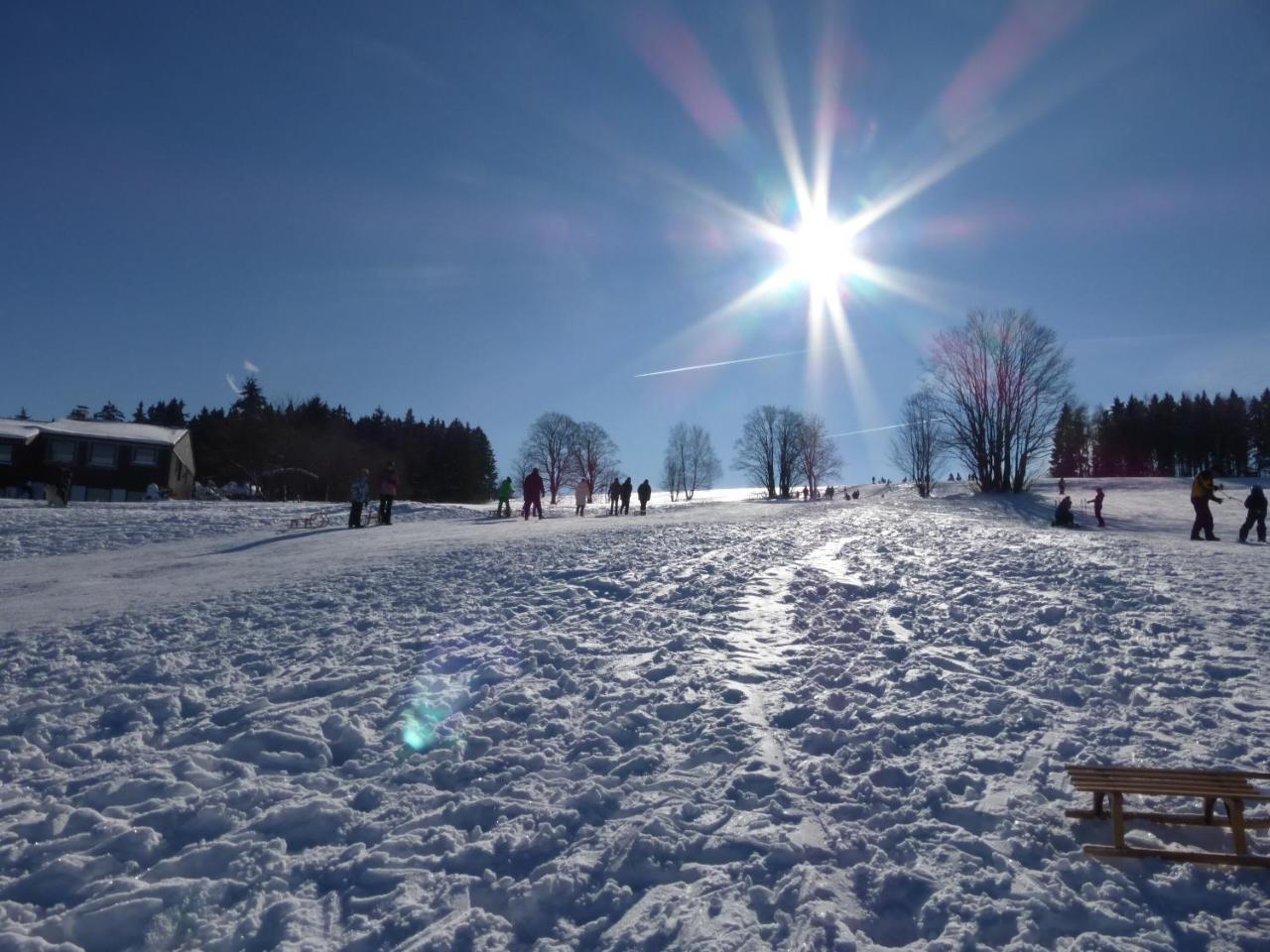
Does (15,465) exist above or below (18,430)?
below

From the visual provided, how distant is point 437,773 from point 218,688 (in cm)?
344

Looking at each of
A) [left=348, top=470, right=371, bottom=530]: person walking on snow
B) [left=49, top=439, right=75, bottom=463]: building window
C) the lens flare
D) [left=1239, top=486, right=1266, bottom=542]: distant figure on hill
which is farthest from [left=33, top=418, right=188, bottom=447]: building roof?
[left=1239, top=486, right=1266, bottom=542]: distant figure on hill

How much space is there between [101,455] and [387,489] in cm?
3562

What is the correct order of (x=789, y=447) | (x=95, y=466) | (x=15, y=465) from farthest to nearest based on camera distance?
1. (x=789, y=447)
2. (x=95, y=466)
3. (x=15, y=465)

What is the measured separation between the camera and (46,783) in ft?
18.8

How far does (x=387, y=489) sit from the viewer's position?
978 inches

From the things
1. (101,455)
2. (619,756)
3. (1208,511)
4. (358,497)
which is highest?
(101,455)

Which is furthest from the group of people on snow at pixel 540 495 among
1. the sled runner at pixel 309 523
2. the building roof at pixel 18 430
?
the building roof at pixel 18 430

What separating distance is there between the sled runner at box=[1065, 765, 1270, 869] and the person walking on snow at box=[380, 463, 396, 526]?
22.3m

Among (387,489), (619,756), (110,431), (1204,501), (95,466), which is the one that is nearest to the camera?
(619,756)

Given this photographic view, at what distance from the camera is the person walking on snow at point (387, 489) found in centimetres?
2454

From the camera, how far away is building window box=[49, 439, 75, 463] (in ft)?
151

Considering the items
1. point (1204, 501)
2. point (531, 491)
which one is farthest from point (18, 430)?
point (1204, 501)

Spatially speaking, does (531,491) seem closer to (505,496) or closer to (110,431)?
(505,496)
